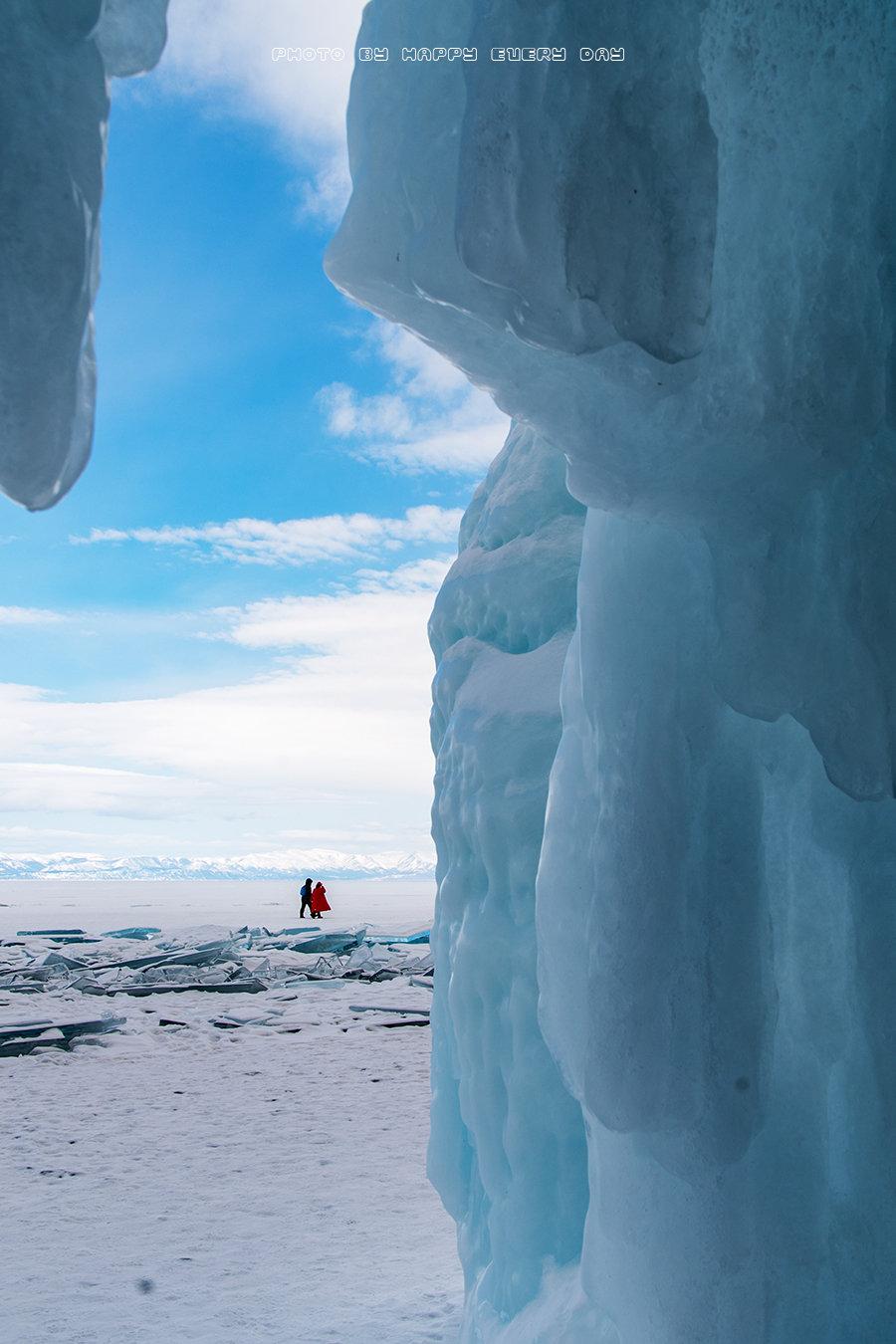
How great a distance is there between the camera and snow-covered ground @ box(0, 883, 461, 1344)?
3.77 m

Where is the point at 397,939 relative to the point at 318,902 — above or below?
below

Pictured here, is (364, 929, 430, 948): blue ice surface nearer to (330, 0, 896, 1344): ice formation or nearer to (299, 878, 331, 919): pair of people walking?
(299, 878, 331, 919): pair of people walking

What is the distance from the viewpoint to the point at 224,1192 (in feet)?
17.4

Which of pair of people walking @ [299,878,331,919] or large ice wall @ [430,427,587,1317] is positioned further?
pair of people walking @ [299,878,331,919]

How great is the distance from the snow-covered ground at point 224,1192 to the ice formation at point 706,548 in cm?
211

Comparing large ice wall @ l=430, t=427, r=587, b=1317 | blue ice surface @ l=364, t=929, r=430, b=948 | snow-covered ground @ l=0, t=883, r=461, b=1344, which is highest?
large ice wall @ l=430, t=427, r=587, b=1317

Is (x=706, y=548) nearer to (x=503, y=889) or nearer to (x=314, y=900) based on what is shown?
(x=503, y=889)

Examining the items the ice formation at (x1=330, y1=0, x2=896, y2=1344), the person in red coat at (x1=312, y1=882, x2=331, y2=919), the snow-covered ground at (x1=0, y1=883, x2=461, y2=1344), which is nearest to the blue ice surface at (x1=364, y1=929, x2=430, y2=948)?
the person in red coat at (x1=312, y1=882, x2=331, y2=919)

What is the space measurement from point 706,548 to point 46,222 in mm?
1451

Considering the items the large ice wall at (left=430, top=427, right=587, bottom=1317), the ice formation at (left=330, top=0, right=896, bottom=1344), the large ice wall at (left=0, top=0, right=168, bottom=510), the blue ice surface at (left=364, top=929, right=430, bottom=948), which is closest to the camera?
the ice formation at (left=330, top=0, right=896, bottom=1344)

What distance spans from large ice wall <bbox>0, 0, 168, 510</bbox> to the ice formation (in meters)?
0.52

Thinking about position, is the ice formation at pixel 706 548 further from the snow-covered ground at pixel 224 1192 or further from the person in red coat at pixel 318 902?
the person in red coat at pixel 318 902

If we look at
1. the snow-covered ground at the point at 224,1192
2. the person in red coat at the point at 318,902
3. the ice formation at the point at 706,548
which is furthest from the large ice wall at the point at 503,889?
the person in red coat at the point at 318,902

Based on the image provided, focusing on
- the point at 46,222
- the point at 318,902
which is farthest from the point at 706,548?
the point at 318,902
